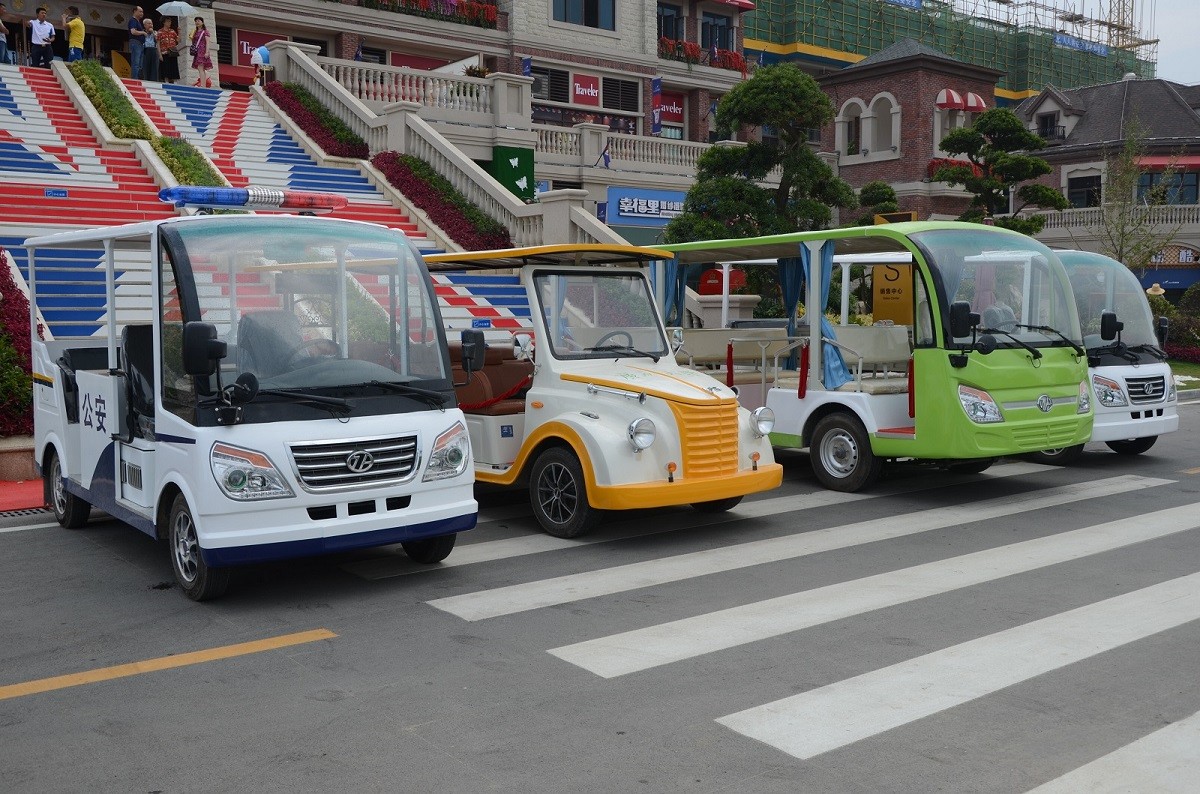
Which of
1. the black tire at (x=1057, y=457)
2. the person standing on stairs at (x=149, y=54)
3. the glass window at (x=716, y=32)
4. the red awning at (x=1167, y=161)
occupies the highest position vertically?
the glass window at (x=716, y=32)

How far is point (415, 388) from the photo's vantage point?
754 cm

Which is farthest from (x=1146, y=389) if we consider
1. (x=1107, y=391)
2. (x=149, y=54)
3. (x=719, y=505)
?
(x=149, y=54)

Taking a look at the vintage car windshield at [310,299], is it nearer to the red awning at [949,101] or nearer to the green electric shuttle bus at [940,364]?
the green electric shuttle bus at [940,364]

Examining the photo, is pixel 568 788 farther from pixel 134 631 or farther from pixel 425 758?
pixel 134 631

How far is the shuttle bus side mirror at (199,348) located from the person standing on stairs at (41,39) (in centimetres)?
2468

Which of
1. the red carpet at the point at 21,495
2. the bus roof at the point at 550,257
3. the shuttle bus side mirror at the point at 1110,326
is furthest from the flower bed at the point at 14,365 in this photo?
the shuttle bus side mirror at the point at 1110,326

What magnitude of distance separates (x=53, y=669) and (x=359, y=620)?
1634 mm

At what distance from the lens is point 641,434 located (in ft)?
28.1

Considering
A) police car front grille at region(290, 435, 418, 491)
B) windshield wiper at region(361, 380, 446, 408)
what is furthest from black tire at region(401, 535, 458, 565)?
windshield wiper at region(361, 380, 446, 408)

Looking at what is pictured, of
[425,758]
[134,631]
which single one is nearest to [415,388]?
[134,631]

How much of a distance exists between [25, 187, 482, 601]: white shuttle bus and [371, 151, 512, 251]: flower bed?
1375 centimetres

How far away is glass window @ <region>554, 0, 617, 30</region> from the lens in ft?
133

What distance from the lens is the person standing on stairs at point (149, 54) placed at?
27781mm

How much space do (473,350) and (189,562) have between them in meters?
2.44
